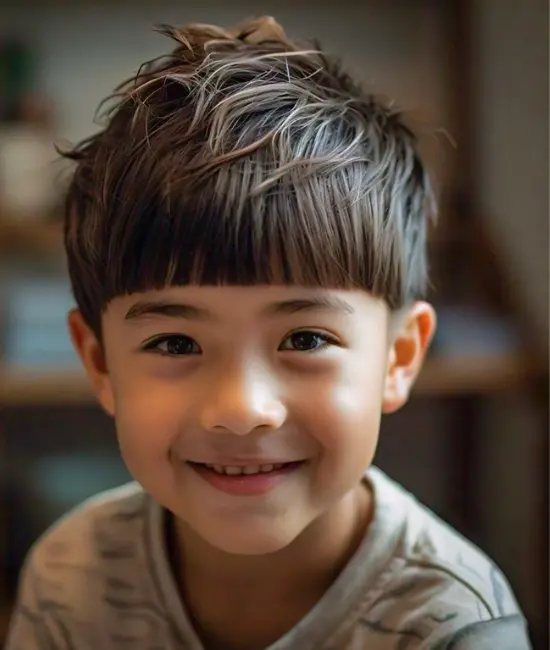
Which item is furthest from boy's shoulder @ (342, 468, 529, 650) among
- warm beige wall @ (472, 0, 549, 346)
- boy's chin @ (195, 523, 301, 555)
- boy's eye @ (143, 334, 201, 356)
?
warm beige wall @ (472, 0, 549, 346)

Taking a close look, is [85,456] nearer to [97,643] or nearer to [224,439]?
[97,643]

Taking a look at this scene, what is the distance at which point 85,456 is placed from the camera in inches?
57.0

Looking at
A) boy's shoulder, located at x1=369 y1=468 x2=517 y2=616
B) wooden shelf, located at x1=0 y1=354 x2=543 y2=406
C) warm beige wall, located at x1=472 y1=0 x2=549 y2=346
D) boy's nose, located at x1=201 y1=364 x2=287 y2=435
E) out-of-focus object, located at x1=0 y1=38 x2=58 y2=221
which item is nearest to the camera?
boy's nose, located at x1=201 y1=364 x2=287 y2=435

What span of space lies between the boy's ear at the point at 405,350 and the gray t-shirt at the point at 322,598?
9 cm

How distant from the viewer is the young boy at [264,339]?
0.58 m

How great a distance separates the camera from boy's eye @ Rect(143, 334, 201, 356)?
613 mm

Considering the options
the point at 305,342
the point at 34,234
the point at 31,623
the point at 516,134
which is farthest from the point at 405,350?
the point at 34,234

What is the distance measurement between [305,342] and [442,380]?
2.23ft

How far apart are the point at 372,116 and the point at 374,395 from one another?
0.20 meters

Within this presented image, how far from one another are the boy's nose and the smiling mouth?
40 millimetres

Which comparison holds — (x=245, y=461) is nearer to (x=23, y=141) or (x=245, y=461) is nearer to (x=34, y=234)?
(x=34, y=234)

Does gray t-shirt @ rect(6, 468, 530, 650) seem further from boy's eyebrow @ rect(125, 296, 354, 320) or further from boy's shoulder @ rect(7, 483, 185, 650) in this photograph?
boy's eyebrow @ rect(125, 296, 354, 320)

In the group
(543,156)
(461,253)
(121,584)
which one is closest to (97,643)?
(121,584)

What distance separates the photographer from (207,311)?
59 cm
